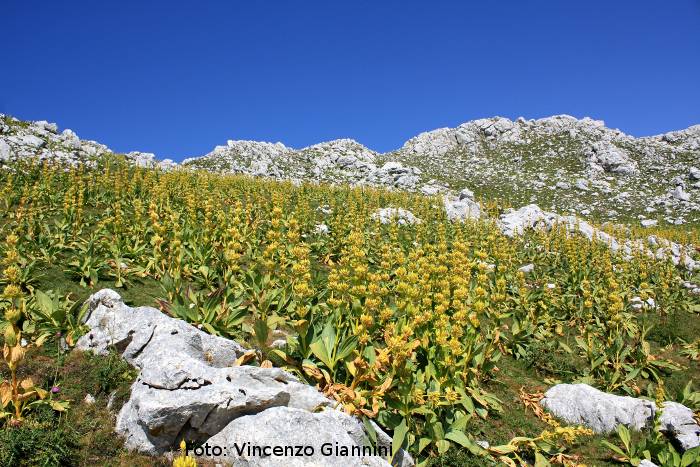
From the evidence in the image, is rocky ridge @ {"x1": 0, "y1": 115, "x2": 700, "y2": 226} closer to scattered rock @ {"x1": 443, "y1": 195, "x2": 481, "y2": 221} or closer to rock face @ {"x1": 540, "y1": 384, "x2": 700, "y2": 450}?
scattered rock @ {"x1": 443, "y1": 195, "x2": 481, "y2": 221}

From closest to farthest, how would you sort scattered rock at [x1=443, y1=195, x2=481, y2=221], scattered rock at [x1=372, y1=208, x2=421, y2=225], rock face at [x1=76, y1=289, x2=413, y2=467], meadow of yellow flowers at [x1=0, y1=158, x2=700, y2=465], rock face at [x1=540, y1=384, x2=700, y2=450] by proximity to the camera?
1. rock face at [x1=76, y1=289, x2=413, y2=467]
2. meadow of yellow flowers at [x1=0, y1=158, x2=700, y2=465]
3. rock face at [x1=540, y1=384, x2=700, y2=450]
4. scattered rock at [x1=372, y1=208, x2=421, y2=225]
5. scattered rock at [x1=443, y1=195, x2=481, y2=221]

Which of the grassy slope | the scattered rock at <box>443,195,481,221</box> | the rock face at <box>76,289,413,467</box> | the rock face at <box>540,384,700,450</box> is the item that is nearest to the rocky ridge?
the scattered rock at <box>443,195,481,221</box>

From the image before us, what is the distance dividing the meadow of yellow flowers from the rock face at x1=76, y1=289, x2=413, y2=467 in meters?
0.62

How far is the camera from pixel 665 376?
10.8 meters

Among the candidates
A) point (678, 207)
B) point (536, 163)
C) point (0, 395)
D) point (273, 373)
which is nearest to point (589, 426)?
point (273, 373)

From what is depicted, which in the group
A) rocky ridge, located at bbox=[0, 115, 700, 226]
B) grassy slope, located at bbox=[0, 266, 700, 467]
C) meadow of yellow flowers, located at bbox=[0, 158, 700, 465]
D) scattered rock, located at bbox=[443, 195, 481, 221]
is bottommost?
grassy slope, located at bbox=[0, 266, 700, 467]

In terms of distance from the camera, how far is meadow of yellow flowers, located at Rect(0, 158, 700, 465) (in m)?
6.35

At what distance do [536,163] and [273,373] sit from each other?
6342cm

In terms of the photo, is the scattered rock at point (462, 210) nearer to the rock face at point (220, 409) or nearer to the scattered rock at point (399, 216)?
the scattered rock at point (399, 216)

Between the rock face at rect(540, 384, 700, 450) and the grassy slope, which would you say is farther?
the rock face at rect(540, 384, 700, 450)

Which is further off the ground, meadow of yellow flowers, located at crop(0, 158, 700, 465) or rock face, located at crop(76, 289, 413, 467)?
meadow of yellow flowers, located at crop(0, 158, 700, 465)

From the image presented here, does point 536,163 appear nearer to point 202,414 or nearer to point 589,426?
point 589,426

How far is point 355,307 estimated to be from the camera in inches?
289

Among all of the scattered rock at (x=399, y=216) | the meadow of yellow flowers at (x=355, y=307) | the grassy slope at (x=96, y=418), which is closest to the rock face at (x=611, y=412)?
the grassy slope at (x=96, y=418)
